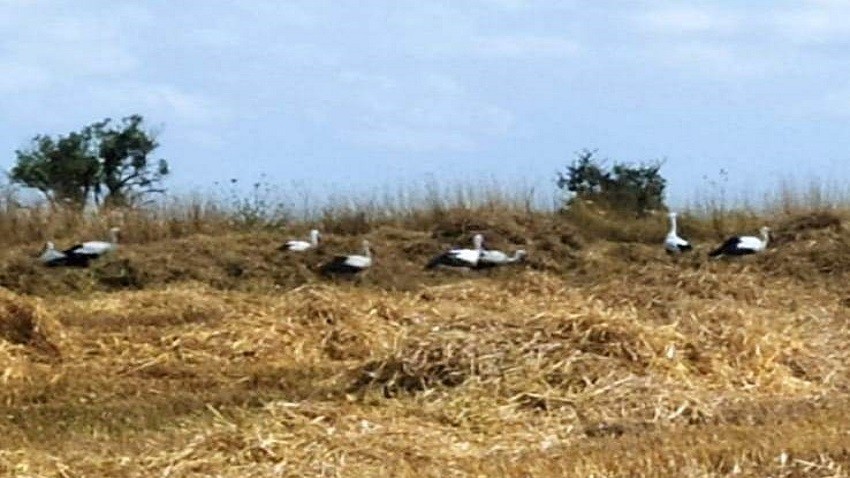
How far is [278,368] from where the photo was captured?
12.2 m

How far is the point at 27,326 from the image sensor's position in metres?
13.2

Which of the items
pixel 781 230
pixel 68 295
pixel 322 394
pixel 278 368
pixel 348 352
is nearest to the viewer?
pixel 322 394

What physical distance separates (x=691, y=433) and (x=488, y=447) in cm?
116

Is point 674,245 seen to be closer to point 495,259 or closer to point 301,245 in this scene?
point 495,259

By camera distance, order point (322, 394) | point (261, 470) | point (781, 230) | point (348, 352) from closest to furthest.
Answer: point (261, 470)
point (322, 394)
point (348, 352)
point (781, 230)

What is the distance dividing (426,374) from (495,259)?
344 inches

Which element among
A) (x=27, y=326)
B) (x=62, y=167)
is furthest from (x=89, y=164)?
(x=27, y=326)

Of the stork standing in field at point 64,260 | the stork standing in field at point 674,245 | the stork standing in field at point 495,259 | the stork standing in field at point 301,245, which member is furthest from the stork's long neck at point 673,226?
the stork standing in field at point 64,260

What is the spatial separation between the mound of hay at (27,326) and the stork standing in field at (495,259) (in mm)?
6925

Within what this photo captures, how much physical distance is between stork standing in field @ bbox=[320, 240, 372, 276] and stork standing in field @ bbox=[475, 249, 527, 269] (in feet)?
4.49

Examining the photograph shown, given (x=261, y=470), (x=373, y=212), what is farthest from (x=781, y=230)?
(x=261, y=470)

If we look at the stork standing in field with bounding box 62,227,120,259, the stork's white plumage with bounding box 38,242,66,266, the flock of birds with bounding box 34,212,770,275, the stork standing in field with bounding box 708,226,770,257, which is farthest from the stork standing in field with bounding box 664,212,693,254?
the stork's white plumage with bounding box 38,242,66,266

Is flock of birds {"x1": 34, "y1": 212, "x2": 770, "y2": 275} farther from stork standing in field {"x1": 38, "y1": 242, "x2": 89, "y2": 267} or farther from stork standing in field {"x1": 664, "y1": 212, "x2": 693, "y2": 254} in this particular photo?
stork standing in field {"x1": 664, "y1": 212, "x2": 693, "y2": 254}

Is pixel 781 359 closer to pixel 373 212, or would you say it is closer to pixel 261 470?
pixel 261 470
